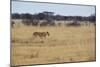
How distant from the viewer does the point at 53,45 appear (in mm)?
2479

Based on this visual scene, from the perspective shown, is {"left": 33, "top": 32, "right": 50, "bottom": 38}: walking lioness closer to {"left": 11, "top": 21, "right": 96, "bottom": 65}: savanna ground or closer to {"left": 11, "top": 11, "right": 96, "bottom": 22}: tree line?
{"left": 11, "top": 21, "right": 96, "bottom": 65}: savanna ground

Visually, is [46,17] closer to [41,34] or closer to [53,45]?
[41,34]

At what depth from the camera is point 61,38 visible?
2.51 meters

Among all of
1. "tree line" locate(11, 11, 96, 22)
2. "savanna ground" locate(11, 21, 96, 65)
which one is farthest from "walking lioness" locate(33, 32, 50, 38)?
"tree line" locate(11, 11, 96, 22)

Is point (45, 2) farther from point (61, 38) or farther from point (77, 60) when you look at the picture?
point (77, 60)

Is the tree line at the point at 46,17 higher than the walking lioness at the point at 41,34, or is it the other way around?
the tree line at the point at 46,17

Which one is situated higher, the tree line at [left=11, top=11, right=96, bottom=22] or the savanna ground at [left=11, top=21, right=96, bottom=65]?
the tree line at [left=11, top=11, right=96, bottom=22]

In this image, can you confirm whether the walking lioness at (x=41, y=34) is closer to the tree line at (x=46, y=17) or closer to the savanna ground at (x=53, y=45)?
the savanna ground at (x=53, y=45)

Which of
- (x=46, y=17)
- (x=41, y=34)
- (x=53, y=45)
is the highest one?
(x=46, y=17)

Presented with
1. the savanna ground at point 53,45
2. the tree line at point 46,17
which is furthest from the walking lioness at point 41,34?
the tree line at point 46,17

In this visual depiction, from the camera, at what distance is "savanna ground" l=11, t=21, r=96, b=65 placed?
233 centimetres

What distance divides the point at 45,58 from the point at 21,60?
0.94ft

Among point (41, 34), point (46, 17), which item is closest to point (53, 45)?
point (41, 34)

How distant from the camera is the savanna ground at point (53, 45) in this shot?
2.33 m
